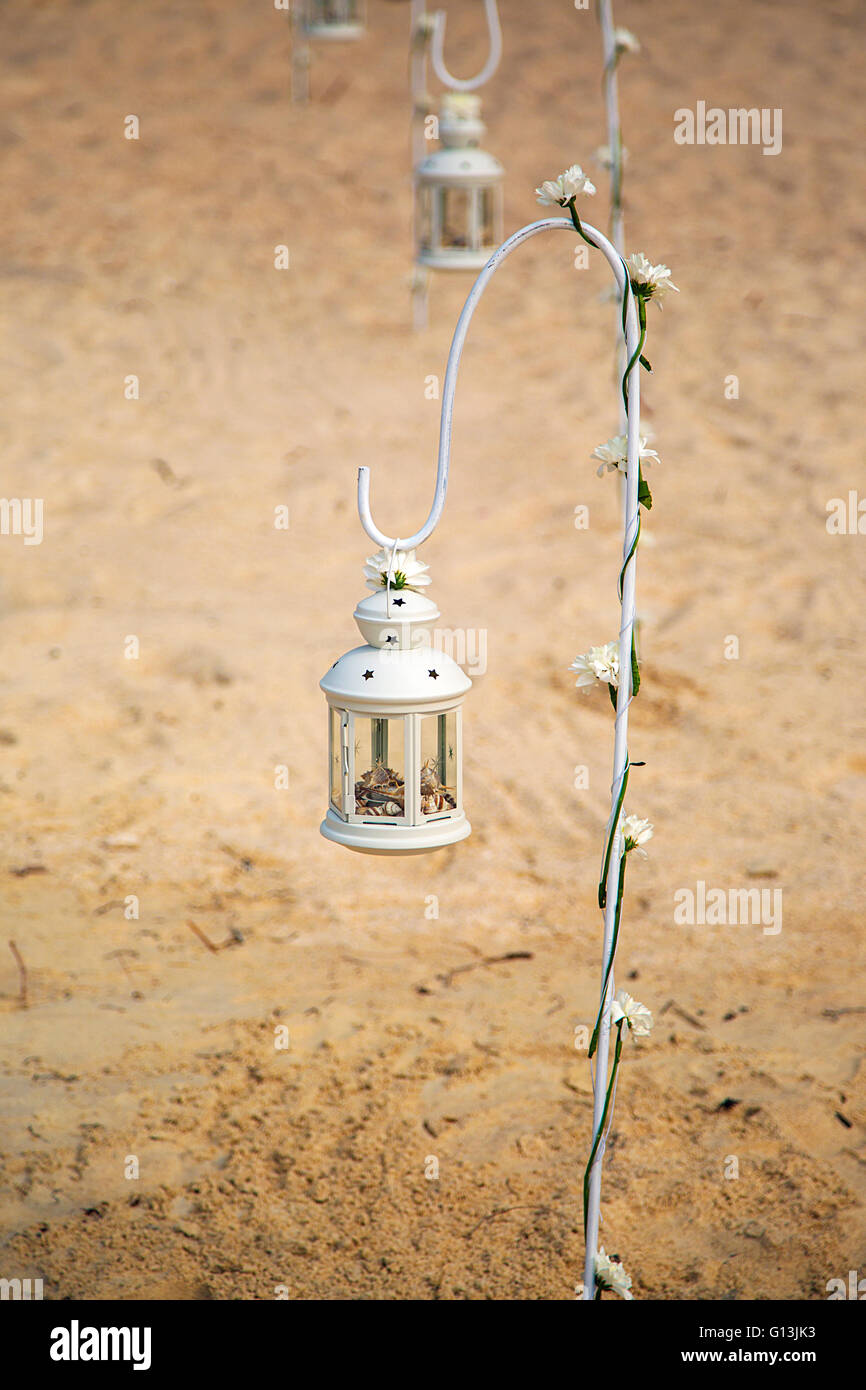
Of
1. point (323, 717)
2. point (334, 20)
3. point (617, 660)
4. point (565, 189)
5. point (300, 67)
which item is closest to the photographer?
point (565, 189)

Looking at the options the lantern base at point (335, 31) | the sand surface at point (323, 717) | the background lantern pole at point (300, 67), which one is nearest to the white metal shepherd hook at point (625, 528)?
the sand surface at point (323, 717)

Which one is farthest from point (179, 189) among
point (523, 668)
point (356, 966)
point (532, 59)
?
point (356, 966)

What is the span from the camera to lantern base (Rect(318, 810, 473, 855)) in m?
2.55

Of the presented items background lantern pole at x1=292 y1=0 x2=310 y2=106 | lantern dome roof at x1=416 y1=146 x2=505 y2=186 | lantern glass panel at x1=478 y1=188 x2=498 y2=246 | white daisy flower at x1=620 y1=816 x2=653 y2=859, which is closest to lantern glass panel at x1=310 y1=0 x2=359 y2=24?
lantern glass panel at x1=478 y1=188 x2=498 y2=246

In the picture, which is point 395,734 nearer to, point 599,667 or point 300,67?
point 599,667

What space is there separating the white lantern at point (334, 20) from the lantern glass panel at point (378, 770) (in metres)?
6.73

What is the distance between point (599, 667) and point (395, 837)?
0.48 m

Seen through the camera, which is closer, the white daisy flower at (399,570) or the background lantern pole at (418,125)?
the white daisy flower at (399,570)

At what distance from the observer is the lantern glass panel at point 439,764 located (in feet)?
8.66

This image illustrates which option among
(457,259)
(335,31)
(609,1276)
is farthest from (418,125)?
(609,1276)

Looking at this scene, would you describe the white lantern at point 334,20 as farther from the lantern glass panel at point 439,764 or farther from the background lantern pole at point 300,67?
the lantern glass panel at point 439,764

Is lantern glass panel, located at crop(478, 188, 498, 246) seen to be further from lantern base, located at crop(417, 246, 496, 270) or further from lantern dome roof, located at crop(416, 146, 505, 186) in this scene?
lantern dome roof, located at crop(416, 146, 505, 186)

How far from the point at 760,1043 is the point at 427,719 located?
6.77ft

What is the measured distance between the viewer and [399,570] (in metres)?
2.52
